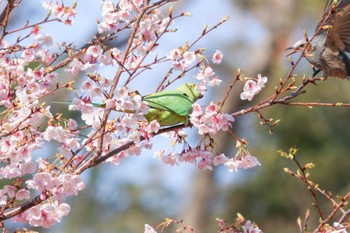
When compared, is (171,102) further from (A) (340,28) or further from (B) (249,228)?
(A) (340,28)

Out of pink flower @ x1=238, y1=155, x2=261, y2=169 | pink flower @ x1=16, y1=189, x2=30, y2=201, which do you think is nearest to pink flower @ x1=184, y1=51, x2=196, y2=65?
pink flower @ x1=238, y1=155, x2=261, y2=169

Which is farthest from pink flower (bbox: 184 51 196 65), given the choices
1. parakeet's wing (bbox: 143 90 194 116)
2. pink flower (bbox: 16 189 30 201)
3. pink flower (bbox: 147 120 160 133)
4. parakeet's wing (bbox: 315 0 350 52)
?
parakeet's wing (bbox: 315 0 350 52)

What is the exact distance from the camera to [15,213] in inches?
81.5

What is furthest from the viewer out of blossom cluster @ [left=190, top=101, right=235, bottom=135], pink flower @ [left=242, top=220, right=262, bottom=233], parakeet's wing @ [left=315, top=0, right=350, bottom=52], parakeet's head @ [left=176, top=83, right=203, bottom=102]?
parakeet's wing @ [left=315, top=0, right=350, bottom=52]

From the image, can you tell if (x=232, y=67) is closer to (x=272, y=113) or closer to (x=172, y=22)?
(x=272, y=113)

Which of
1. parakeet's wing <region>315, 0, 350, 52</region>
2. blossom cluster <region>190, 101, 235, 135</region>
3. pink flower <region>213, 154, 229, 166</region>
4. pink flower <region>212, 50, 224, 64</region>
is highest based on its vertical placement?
parakeet's wing <region>315, 0, 350, 52</region>

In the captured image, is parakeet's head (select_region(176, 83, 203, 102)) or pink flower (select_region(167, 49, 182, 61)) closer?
pink flower (select_region(167, 49, 182, 61))

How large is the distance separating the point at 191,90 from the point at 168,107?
199 millimetres

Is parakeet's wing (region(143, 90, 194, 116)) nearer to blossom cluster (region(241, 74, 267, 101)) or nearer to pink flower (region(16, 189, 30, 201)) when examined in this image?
blossom cluster (region(241, 74, 267, 101))

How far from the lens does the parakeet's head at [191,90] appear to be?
7.65 ft

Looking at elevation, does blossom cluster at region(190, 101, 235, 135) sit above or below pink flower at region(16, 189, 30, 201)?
above

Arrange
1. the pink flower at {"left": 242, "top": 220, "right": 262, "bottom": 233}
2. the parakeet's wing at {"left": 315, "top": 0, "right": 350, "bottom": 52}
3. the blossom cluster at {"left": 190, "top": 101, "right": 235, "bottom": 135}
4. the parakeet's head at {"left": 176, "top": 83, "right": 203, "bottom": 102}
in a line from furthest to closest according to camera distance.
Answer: the parakeet's wing at {"left": 315, "top": 0, "right": 350, "bottom": 52} < the parakeet's head at {"left": 176, "top": 83, "right": 203, "bottom": 102} < the pink flower at {"left": 242, "top": 220, "right": 262, "bottom": 233} < the blossom cluster at {"left": 190, "top": 101, "right": 235, "bottom": 135}

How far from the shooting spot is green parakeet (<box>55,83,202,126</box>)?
85.4 inches

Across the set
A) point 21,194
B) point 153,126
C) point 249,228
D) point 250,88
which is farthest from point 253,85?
point 21,194
